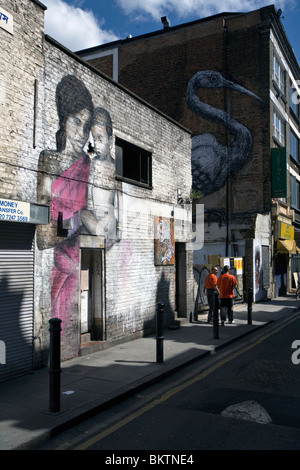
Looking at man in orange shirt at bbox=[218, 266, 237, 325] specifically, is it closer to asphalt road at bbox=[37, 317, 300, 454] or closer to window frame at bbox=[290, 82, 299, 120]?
asphalt road at bbox=[37, 317, 300, 454]

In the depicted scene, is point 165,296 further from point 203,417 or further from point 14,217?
point 203,417

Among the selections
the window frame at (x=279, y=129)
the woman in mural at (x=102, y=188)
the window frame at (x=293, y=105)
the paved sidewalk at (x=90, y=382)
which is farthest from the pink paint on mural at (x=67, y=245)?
the window frame at (x=293, y=105)

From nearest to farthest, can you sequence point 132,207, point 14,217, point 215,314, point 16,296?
point 14,217 < point 16,296 < point 215,314 < point 132,207

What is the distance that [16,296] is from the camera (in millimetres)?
7668

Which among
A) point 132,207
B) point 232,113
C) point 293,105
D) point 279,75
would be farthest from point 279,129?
point 132,207

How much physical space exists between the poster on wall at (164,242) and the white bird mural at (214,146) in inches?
429

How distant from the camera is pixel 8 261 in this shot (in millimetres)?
7539

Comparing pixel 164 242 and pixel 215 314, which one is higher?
pixel 164 242

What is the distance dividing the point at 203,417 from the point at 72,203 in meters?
5.14

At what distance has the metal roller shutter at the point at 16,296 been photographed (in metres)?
7.39

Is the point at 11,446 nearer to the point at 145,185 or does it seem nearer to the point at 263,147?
the point at 145,185

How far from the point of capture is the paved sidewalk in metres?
5.30

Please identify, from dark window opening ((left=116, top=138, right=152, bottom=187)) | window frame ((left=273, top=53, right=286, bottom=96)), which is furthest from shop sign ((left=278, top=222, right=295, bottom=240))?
dark window opening ((left=116, top=138, right=152, bottom=187))

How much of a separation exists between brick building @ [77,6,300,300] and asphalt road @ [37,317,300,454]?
13.4 m
